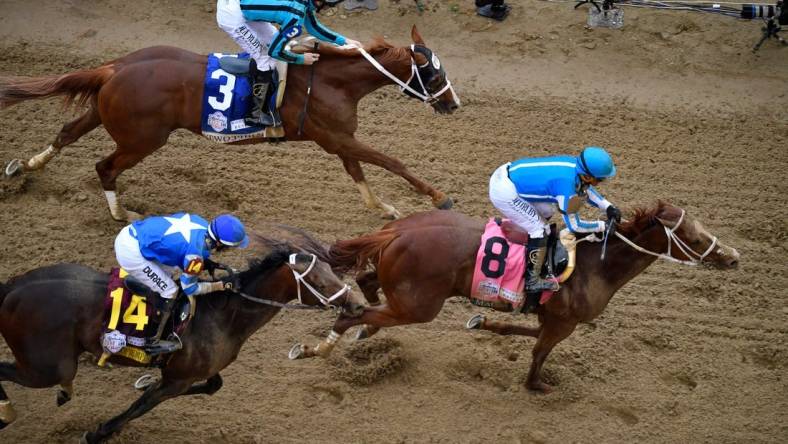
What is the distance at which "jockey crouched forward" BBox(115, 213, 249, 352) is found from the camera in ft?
20.3

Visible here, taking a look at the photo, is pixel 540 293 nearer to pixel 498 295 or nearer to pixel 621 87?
pixel 498 295

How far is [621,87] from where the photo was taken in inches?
422

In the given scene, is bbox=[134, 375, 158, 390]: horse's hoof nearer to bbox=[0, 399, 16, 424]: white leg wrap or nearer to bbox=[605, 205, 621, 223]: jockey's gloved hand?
bbox=[0, 399, 16, 424]: white leg wrap

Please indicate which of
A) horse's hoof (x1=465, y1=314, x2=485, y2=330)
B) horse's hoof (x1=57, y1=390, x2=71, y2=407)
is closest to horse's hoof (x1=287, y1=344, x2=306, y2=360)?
horse's hoof (x1=465, y1=314, x2=485, y2=330)

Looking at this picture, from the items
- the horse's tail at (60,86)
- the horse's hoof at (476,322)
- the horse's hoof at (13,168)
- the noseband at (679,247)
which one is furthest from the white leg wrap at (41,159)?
the noseband at (679,247)

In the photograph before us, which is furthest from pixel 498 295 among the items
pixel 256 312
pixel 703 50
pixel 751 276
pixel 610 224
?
pixel 703 50

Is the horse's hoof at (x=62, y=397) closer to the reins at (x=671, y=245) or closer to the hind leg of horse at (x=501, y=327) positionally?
the hind leg of horse at (x=501, y=327)

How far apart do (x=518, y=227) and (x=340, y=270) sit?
146 centimetres

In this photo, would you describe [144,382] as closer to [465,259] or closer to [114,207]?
[114,207]

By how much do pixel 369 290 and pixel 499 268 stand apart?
4.32 feet

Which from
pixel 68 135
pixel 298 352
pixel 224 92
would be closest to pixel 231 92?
pixel 224 92

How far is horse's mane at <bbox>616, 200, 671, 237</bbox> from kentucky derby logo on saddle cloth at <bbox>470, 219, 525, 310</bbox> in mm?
827

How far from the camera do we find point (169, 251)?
243 inches

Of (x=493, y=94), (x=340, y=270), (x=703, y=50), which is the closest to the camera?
(x=340, y=270)
